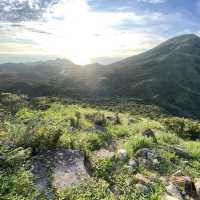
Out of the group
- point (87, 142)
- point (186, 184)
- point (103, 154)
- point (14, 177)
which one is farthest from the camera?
point (87, 142)

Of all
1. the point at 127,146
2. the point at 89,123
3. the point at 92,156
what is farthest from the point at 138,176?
the point at 89,123

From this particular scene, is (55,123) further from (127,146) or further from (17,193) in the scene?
(17,193)

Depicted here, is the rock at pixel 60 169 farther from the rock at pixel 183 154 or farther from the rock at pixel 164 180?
the rock at pixel 183 154

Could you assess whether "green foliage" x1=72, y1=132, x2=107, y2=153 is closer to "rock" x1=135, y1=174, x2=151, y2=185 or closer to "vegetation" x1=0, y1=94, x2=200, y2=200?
"vegetation" x1=0, y1=94, x2=200, y2=200

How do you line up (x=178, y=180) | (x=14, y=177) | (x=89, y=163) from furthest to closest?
(x=89, y=163), (x=178, y=180), (x=14, y=177)

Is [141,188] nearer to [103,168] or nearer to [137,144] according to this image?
[103,168]

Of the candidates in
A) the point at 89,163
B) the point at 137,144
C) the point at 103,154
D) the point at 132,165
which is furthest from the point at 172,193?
the point at 137,144

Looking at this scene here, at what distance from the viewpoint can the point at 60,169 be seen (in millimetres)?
10492

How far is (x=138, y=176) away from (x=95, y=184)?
1596mm

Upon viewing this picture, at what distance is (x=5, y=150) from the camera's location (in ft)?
30.5

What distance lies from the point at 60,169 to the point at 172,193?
342 cm

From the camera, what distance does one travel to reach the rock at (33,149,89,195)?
9492 millimetres

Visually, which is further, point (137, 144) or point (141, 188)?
point (137, 144)

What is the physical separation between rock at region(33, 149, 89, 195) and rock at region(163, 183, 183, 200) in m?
2.40
